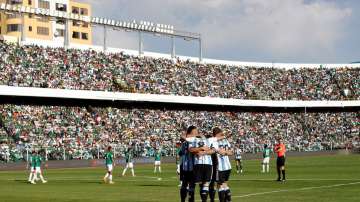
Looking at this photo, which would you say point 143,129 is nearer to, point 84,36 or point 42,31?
point 42,31

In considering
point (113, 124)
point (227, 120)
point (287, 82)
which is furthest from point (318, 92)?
point (113, 124)

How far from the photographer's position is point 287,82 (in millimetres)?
102750

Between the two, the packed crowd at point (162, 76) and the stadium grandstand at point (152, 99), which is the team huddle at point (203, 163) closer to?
the stadium grandstand at point (152, 99)

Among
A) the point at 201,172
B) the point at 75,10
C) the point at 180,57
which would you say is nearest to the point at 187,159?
the point at 201,172

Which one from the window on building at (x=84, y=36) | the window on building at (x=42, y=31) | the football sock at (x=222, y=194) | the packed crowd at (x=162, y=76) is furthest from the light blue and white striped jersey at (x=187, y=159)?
the window on building at (x=84, y=36)

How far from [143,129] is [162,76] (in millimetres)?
12694

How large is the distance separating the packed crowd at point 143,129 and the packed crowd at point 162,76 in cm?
273

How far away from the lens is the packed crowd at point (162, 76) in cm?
7306

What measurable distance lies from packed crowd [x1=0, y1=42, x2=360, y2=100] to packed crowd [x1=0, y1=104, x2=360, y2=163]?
273cm

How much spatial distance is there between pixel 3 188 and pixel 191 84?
186ft

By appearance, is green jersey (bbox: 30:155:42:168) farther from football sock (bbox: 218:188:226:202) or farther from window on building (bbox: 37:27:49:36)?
window on building (bbox: 37:27:49:36)

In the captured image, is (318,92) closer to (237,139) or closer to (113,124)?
(237,139)

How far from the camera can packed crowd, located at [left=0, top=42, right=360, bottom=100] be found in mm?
73062

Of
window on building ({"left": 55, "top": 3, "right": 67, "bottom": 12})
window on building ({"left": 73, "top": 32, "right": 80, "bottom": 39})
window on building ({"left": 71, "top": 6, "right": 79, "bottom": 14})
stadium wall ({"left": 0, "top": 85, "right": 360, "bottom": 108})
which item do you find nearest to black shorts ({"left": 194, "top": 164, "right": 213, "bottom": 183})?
stadium wall ({"left": 0, "top": 85, "right": 360, "bottom": 108})
